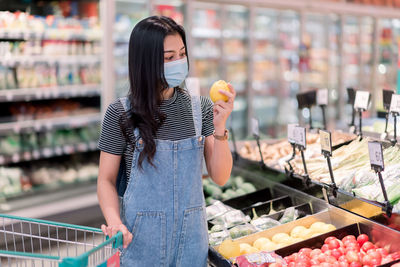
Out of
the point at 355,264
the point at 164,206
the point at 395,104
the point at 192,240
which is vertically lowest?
the point at 355,264

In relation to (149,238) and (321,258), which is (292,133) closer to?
(321,258)

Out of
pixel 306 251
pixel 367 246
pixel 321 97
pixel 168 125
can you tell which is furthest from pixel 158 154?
pixel 321 97

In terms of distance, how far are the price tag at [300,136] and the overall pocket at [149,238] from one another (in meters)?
0.98

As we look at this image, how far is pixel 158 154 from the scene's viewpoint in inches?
60.9

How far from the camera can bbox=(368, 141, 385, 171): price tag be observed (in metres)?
1.76

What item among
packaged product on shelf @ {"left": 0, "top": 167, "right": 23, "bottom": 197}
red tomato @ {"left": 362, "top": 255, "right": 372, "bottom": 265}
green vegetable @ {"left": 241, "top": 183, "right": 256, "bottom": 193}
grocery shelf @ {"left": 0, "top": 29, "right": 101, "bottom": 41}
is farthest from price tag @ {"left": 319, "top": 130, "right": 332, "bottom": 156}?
packaged product on shelf @ {"left": 0, "top": 167, "right": 23, "bottom": 197}

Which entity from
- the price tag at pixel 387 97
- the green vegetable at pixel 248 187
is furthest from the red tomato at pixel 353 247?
the price tag at pixel 387 97

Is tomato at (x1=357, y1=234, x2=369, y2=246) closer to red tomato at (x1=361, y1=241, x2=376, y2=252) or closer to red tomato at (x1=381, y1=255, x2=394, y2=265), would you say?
red tomato at (x1=361, y1=241, x2=376, y2=252)

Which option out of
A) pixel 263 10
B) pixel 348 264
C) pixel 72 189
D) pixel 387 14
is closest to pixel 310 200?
pixel 348 264

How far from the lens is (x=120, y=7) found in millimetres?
4863

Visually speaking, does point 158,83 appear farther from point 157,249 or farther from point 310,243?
point 310,243

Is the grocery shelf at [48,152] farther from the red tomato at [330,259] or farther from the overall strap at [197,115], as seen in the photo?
the red tomato at [330,259]

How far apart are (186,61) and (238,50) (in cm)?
452

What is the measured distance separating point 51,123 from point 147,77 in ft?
9.73
